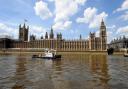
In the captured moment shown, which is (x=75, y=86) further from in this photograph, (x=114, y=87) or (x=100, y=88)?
(x=114, y=87)

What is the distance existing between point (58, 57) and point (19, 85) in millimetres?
55092

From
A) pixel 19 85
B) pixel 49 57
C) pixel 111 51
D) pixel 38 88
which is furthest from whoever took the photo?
pixel 111 51

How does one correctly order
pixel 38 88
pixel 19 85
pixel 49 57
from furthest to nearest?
pixel 49 57 < pixel 19 85 < pixel 38 88

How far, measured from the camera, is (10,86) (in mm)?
21359

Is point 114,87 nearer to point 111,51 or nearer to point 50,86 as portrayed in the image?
point 50,86

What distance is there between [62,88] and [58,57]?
5637 cm

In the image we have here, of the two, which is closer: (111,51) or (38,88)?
(38,88)

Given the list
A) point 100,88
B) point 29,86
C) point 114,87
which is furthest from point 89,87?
point 29,86

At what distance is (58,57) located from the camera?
77125 millimetres

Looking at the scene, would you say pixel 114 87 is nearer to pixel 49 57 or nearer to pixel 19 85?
pixel 19 85

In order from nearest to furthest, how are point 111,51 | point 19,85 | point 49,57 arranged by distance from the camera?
1. point 19,85
2. point 49,57
3. point 111,51

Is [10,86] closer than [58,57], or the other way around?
[10,86]

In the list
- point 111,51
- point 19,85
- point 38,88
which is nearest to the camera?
point 38,88

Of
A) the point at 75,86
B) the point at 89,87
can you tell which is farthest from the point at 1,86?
the point at 89,87
